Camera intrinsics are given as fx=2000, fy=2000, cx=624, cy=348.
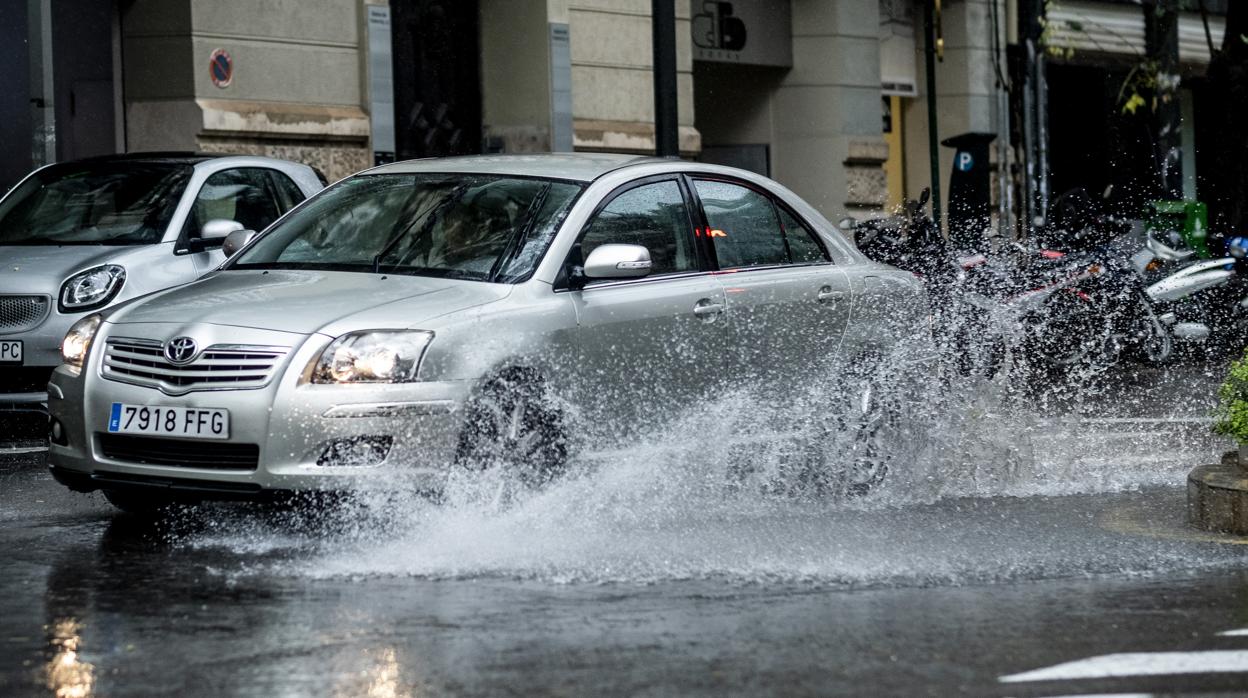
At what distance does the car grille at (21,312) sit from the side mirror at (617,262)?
415 cm

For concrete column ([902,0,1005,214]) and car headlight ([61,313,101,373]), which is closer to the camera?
car headlight ([61,313,101,373])

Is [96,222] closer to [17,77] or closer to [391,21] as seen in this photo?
[17,77]

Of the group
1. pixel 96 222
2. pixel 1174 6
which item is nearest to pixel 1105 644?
pixel 96 222

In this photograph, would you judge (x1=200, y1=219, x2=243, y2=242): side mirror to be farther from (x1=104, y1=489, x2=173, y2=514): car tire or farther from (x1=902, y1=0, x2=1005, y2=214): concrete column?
(x1=902, y1=0, x2=1005, y2=214): concrete column

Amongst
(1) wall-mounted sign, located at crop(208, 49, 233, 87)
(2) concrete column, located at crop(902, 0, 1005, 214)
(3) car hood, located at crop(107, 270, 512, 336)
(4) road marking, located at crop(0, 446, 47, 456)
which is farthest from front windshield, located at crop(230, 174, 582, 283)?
(2) concrete column, located at crop(902, 0, 1005, 214)

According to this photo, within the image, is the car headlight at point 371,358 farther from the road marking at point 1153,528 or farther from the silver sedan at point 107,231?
the silver sedan at point 107,231

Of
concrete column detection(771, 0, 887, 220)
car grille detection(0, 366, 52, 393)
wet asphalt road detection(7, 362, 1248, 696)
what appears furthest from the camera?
concrete column detection(771, 0, 887, 220)

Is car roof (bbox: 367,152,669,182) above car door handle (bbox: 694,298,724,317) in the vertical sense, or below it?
above

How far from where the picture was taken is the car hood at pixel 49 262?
1086cm

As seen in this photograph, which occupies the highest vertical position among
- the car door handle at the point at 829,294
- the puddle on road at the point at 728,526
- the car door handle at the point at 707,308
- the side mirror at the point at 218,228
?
the side mirror at the point at 218,228

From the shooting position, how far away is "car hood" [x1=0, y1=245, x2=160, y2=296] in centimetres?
1086

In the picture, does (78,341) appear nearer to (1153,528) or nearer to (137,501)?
(137,501)

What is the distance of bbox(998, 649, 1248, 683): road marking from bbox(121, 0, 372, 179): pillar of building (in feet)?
42.1

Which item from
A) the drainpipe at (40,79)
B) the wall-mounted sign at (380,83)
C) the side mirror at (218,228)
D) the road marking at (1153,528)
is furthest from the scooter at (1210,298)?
the drainpipe at (40,79)
